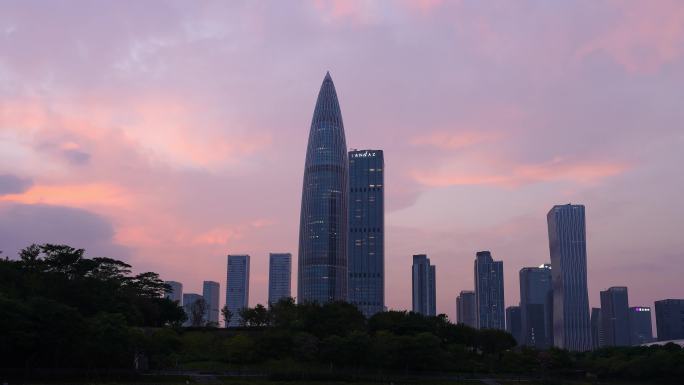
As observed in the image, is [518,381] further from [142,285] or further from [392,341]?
[142,285]

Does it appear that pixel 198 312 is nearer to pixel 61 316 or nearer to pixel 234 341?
pixel 234 341

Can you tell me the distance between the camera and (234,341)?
96.0 metres

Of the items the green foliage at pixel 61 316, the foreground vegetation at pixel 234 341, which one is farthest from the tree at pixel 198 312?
the green foliage at pixel 61 316

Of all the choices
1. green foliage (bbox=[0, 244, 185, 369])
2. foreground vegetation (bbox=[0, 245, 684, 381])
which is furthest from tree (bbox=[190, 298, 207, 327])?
green foliage (bbox=[0, 244, 185, 369])

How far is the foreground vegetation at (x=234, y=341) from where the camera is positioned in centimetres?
7462

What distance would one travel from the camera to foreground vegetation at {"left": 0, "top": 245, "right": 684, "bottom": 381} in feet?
245

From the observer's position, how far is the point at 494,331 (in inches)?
5002

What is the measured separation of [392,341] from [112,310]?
39.6 m

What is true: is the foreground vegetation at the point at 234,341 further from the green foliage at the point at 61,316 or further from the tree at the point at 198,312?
the tree at the point at 198,312

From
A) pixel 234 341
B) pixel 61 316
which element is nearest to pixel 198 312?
pixel 234 341

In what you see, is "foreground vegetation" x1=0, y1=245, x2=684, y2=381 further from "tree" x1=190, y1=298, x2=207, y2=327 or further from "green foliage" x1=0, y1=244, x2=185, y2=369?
"tree" x1=190, y1=298, x2=207, y2=327

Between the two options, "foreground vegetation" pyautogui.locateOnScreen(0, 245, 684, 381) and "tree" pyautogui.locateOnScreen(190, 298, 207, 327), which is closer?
"foreground vegetation" pyautogui.locateOnScreen(0, 245, 684, 381)

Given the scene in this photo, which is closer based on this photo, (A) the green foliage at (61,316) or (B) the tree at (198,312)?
(A) the green foliage at (61,316)

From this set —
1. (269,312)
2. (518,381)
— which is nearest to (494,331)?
(518,381)
